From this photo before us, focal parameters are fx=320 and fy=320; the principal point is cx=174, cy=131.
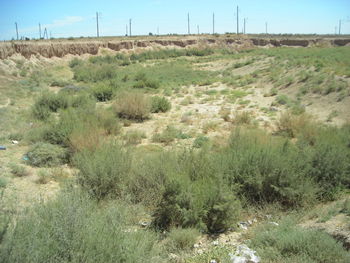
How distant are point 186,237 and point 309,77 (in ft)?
61.2

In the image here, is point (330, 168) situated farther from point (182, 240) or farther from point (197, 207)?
point (182, 240)

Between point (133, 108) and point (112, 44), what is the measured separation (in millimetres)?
43131

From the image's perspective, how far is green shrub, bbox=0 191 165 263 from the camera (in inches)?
140

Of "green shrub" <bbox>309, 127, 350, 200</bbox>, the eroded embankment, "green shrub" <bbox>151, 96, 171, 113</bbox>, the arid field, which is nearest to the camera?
the arid field

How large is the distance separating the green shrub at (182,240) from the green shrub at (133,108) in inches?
403

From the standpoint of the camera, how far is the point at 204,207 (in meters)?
6.25

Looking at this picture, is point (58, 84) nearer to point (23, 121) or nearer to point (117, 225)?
point (23, 121)

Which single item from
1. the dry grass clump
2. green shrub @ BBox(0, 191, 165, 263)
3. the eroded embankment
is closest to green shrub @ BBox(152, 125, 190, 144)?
the dry grass clump

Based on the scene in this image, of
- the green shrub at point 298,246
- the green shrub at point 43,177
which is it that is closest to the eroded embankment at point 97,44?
the green shrub at point 43,177

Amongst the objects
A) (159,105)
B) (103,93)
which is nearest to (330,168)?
(159,105)

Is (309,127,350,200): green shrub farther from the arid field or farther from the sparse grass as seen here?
the sparse grass

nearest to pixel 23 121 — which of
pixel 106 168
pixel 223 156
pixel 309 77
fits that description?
pixel 106 168

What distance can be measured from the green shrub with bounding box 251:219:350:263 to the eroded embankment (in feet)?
110

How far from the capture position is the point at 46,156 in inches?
376
